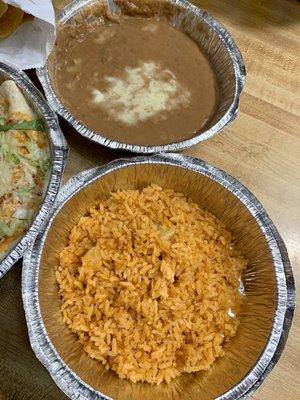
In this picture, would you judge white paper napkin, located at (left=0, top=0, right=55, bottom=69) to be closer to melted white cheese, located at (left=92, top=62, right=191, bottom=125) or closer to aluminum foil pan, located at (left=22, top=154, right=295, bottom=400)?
melted white cheese, located at (left=92, top=62, right=191, bottom=125)

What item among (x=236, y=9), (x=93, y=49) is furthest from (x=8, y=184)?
(x=236, y=9)

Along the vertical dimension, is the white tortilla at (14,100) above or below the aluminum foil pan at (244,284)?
above

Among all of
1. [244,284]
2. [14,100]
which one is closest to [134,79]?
[14,100]

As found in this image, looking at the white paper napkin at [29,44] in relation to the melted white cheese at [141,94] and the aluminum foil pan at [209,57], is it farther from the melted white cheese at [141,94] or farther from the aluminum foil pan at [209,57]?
the melted white cheese at [141,94]

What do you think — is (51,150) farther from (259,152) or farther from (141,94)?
(259,152)

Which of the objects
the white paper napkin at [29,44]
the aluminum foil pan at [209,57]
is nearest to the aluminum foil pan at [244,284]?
the aluminum foil pan at [209,57]

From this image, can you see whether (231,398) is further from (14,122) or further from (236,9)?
(236,9)
